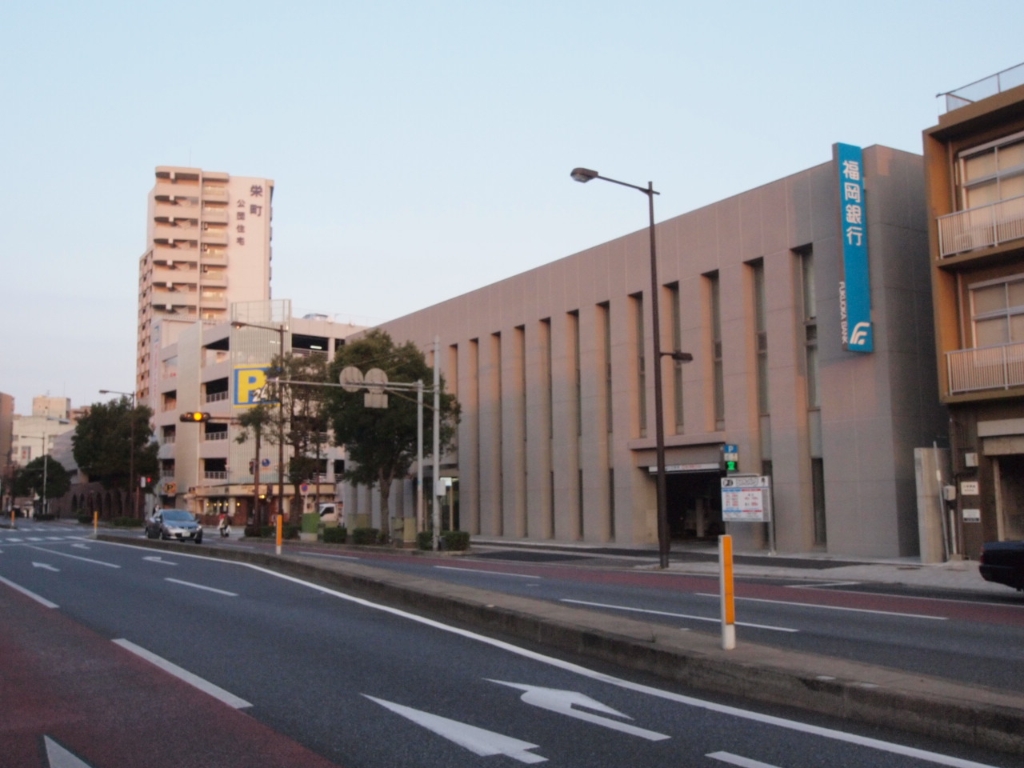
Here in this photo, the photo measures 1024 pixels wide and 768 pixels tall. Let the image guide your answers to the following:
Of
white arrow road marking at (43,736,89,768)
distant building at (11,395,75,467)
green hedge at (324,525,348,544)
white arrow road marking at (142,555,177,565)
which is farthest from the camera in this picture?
distant building at (11,395,75,467)

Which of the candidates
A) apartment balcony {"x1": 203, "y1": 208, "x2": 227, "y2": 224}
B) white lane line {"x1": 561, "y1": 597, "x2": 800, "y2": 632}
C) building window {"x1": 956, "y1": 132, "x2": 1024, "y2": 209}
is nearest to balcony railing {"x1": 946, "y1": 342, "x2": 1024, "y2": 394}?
building window {"x1": 956, "y1": 132, "x2": 1024, "y2": 209}

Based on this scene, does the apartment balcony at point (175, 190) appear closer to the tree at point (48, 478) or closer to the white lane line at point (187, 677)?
the tree at point (48, 478)

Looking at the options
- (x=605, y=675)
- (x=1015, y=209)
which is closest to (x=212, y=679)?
(x=605, y=675)

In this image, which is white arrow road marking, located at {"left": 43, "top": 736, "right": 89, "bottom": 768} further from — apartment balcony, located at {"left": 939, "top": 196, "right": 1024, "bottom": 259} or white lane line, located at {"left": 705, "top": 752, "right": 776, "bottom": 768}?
apartment balcony, located at {"left": 939, "top": 196, "right": 1024, "bottom": 259}

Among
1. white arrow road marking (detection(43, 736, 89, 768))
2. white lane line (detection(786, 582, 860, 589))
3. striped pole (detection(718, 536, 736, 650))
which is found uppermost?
striped pole (detection(718, 536, 736, 650))

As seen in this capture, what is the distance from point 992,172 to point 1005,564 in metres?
13.1

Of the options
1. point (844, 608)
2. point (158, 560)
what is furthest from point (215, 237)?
point (844, 608)

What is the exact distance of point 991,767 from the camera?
19.1 feet

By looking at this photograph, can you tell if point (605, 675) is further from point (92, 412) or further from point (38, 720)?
point (92, 412)

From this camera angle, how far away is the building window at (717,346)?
33.2 metres

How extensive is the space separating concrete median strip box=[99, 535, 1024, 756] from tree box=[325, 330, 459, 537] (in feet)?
94.0

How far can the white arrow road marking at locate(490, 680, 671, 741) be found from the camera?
6.88m

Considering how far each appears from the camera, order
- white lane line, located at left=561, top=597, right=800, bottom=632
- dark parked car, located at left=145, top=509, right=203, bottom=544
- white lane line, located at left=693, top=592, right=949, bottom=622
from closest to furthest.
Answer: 1. white lane line, located at left=561, top=597, right=800, bottom=632
2. white lane line, located at left=693, top=592, right=949, bottom=622
3. dark parked car, located at left=145, top=509, right=203, bottom=544

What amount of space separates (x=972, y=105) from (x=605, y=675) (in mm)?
21676
